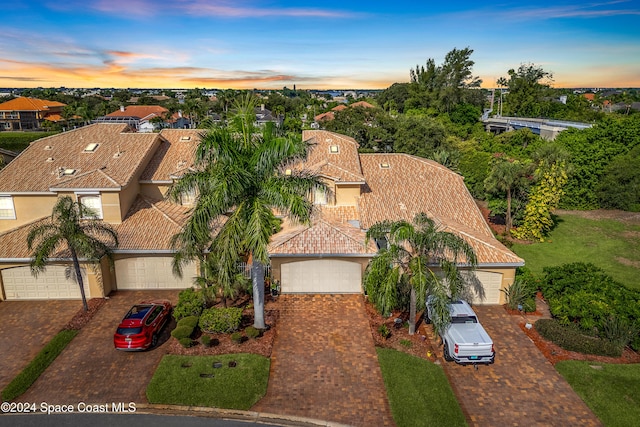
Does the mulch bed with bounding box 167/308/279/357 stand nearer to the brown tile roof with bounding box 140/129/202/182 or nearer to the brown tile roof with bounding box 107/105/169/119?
the brown tile roof with bounding box 140/129/202/182

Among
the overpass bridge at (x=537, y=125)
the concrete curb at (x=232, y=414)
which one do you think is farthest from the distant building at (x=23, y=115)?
the concrete curb at (x=232, y=414)

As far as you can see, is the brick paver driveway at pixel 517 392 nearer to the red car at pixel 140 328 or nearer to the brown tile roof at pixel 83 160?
the red car at pixel 140 328

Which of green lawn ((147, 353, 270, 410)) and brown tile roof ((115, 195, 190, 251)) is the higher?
brown tile roof ((115, 195, 190, 251))

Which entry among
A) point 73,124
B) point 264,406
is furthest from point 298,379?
point 73,124

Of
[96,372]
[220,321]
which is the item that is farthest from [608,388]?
[96,372]

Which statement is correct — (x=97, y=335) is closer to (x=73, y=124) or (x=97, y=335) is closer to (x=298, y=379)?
(x=298, y=379)

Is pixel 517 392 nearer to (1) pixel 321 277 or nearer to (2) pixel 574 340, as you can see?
(2) pixel 574 340

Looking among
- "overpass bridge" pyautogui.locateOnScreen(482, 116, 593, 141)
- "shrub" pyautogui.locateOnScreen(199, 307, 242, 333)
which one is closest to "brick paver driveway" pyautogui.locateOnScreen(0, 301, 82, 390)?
"shrub" pyautogui.locateOnScreen(199, 307, 242, 333)
